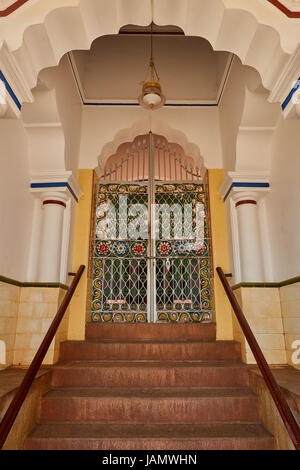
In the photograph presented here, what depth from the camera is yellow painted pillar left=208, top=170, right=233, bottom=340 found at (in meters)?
4.37

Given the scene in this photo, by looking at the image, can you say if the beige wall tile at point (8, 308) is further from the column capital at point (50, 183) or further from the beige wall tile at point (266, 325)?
the beige wall tile at point (266, 325)

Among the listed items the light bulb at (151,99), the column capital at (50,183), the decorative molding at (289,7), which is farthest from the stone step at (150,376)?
the light bulb at (151,99)

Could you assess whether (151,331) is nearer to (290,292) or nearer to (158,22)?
(290,292)

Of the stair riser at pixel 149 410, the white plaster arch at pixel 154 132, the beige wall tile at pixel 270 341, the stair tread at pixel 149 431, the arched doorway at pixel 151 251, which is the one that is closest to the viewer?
the stair tread at pixel 149 431

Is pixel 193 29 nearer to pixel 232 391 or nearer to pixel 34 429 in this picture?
pixel 232 391

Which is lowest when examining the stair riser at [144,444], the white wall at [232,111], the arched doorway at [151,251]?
the stair riser at [144,444]

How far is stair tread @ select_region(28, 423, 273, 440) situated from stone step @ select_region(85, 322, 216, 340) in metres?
1.53

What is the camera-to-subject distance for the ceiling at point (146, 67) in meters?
5.41

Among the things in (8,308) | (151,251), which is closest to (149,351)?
(151,251)

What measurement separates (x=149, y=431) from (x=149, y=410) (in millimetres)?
221

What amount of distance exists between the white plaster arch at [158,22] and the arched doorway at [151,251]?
8.26 ft

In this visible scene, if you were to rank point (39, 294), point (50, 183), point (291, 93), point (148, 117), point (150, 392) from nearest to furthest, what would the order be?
point (291, 93) → point (150, 392) → point (39, 294) → point (50, 183) → point (148, 117)

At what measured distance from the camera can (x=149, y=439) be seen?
97.0 inches

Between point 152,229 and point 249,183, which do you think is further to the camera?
point 152,229
